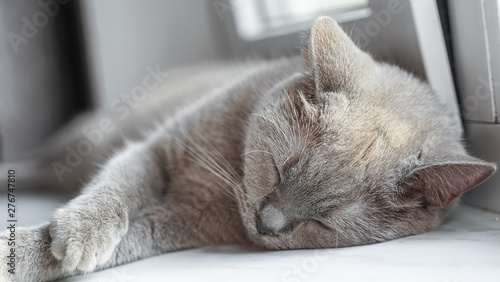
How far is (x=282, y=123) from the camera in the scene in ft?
3.98

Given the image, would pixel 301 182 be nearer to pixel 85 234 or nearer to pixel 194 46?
pixel 85 234

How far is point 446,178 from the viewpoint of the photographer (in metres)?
1.12

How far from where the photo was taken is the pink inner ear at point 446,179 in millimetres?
1095

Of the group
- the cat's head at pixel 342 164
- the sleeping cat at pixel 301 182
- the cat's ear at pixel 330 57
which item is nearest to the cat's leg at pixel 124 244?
the sleeping cat at pixel 301 182

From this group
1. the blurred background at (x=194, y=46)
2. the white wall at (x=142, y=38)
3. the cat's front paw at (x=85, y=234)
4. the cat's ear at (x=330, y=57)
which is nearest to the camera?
the cat's front paw at (x=85, y=234)

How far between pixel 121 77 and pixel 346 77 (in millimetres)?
1592

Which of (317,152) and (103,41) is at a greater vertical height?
(103,41)

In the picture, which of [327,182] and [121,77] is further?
[121,77]

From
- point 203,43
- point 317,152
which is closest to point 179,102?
point 203,43

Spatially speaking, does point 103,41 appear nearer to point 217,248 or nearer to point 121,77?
point 121,77

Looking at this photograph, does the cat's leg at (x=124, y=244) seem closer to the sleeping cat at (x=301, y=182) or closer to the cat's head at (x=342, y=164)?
the sleeping cat at (x=301, y=182)

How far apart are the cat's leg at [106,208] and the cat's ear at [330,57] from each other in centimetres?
53

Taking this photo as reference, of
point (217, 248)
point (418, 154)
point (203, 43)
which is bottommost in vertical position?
point (217, 248)

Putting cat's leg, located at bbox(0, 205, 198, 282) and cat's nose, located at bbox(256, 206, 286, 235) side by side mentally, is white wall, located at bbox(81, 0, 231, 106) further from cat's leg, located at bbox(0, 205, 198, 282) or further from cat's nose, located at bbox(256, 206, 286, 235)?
cat's nose, located at bbox(256, 206, 286, 235)
